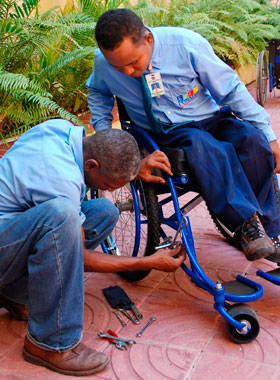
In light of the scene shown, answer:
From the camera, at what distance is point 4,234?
192cm

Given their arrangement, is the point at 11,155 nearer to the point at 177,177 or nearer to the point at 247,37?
the point at 177,177

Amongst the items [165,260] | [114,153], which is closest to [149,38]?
[114,153]

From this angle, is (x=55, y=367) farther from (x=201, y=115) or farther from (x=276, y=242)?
(x=201, y=115)

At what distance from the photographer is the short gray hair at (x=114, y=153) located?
1976mm

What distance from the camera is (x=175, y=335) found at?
89.0 inches

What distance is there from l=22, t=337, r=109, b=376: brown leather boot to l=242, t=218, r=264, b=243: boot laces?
853 mm

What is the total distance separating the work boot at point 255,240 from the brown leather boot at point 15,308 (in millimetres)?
1103

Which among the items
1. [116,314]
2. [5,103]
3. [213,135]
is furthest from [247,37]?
[116,314]

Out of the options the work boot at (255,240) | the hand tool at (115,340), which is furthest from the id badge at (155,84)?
the hand tool at (115,340)

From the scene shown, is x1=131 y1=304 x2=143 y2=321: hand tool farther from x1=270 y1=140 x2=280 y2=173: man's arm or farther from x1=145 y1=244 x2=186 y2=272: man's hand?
x1=270 y1=140 x2=280 y2=173: man's arm

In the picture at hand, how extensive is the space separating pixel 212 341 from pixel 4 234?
1032mm

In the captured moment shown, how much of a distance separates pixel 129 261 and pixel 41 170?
1.93 ft

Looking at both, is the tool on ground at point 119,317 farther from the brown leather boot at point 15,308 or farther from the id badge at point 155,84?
the id badge at point 155,84

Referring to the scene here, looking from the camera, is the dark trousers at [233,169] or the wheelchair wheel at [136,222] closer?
the dark trousers at [233,169]
